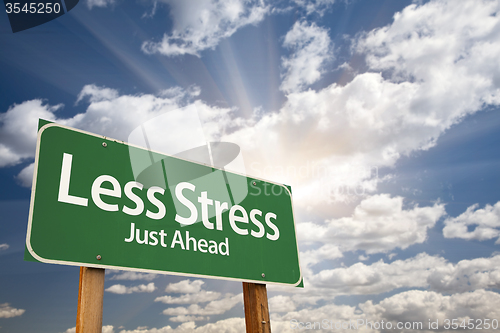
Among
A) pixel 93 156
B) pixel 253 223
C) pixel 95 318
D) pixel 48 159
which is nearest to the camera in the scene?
pixel 95 318

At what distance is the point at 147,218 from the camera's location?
9.65ft

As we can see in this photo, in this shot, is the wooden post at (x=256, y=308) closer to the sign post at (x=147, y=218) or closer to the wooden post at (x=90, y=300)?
the sign post at (x=147, y=218)

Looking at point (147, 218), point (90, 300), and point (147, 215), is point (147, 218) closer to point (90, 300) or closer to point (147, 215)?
point (147, 215)

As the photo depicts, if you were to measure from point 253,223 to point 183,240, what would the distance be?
0.86 meters

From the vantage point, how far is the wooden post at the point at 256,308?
134 inches

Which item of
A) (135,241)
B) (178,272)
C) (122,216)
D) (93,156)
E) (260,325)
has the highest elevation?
(93,156)

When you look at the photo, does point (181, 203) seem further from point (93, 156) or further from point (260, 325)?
point (260, 325)

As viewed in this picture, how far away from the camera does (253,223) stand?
12.1 ft

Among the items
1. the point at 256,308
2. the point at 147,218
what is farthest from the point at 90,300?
the point at 256,308

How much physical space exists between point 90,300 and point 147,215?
2.48ft

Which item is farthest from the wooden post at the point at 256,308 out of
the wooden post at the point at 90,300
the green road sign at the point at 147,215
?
the wooden post at the point at 90,300

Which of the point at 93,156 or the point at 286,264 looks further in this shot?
the point at 286,264

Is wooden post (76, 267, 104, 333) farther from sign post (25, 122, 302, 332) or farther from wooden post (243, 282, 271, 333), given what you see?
wooden post (243, 282, 271, 333)

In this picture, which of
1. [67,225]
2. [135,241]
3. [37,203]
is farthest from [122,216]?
[37,203]
